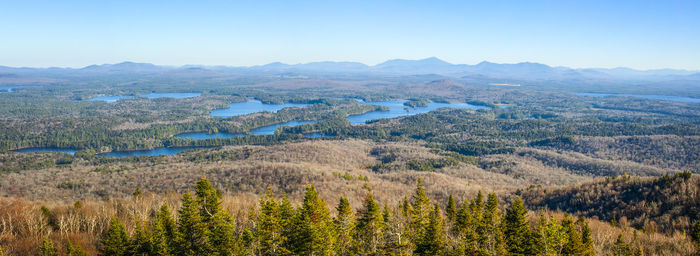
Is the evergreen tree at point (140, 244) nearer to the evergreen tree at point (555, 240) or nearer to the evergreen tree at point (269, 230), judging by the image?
the evergreen tree at point (269, 230)

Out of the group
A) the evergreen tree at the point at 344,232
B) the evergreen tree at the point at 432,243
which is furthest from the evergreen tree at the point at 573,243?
the evergreen tree at the point at 344,232

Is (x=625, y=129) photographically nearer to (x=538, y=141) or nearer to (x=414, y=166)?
(x=538, y=141)

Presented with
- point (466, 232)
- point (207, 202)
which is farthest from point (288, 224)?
point (466, 232)

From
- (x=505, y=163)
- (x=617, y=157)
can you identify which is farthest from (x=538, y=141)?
(x=505, y=163)

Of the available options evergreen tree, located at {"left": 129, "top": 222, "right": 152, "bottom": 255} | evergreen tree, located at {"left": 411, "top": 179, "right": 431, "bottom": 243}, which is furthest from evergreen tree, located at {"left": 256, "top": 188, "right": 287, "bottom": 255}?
evergreen tree, located at {"left": 411, "top": 179, "right": 431, "bottom": 243}

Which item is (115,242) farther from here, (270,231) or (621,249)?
(621,249)

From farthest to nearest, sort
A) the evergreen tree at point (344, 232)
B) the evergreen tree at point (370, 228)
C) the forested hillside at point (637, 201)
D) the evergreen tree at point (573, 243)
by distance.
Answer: the forested hillside at point (637, 201)
the evergreen tree at point (370, 228)
the evergreen tree at point (344, 232)
the evergreen tree at point (573, 243)
